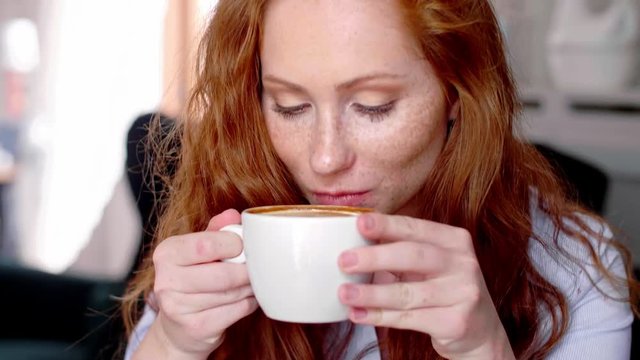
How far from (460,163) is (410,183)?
7 centimetres

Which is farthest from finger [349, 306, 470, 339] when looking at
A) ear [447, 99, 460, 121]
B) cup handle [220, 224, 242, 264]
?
ear [447, 99, 460, 121]

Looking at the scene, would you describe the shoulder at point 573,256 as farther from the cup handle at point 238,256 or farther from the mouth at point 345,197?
the cup handle at point 238,256

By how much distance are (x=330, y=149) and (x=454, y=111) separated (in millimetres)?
200

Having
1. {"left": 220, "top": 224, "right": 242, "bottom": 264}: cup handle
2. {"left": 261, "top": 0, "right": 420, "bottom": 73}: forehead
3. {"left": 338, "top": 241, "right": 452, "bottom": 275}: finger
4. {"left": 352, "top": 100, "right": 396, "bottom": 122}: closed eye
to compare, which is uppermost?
{"left": 261, "top": 0, "right": 420, "bottom": 73}: forehead

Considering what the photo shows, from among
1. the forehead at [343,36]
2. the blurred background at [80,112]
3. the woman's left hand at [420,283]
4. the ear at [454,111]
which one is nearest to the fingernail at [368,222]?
the woman's left hand at [420,283]

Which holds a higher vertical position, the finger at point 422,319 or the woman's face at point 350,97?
the woman's face at point 350,97

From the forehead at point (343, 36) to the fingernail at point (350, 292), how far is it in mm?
273

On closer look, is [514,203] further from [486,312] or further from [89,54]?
[89,54]

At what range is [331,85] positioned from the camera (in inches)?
33.8

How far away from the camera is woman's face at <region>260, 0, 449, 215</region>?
0.86 m

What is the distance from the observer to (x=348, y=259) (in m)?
0.66

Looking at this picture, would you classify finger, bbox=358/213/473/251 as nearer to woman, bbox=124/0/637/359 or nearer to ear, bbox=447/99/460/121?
woman, bbox=124/0/637/359

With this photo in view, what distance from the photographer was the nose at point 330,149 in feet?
2.81

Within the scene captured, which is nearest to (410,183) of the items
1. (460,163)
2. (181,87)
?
(460,163)
